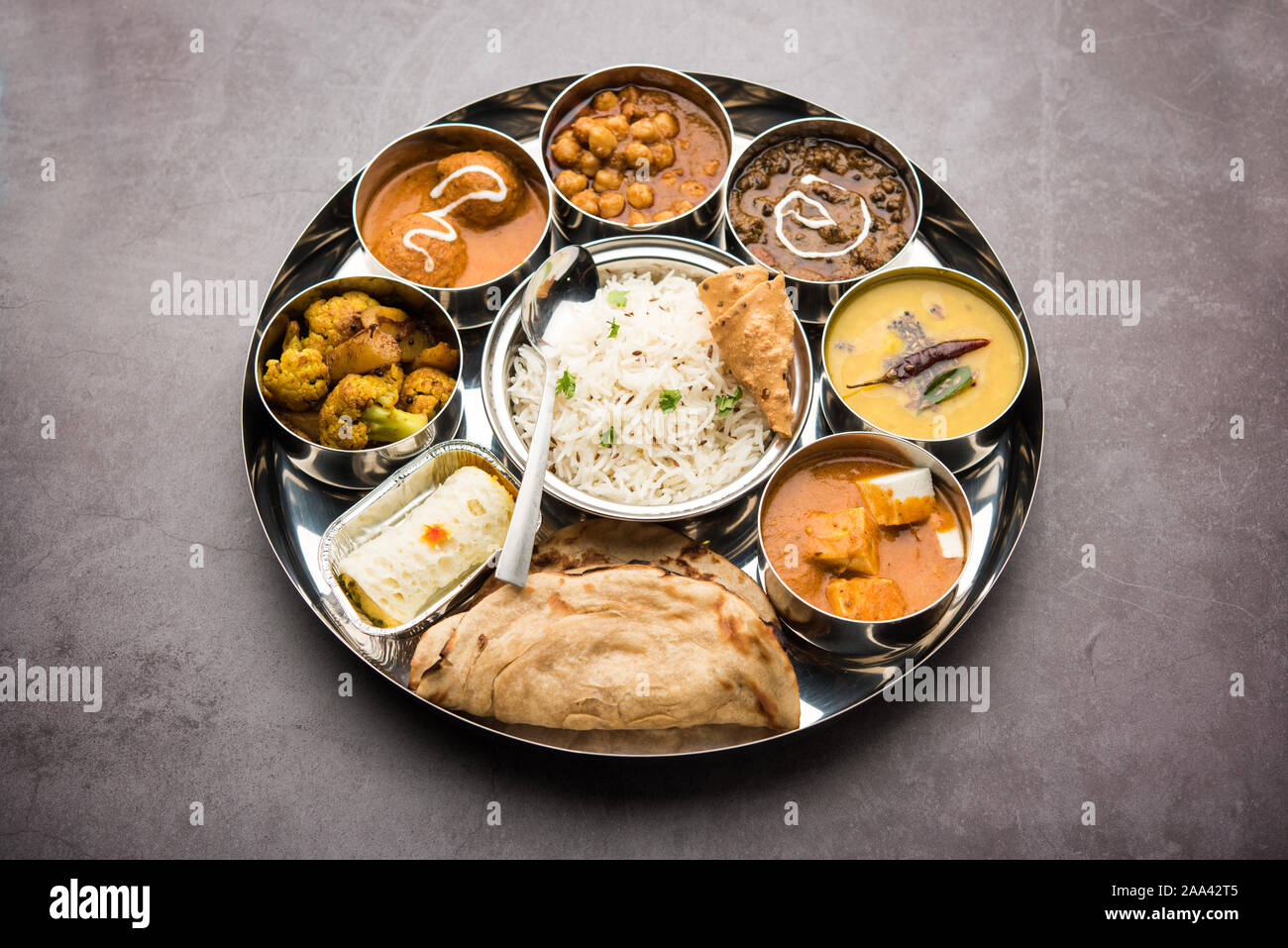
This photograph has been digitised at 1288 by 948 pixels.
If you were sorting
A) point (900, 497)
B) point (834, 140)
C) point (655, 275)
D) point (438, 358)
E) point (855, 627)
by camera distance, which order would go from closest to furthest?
point (855, 627), point (900, 497), point (438, 358), point (655, 275), point (834, 140)

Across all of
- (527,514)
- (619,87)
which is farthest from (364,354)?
(619,87)

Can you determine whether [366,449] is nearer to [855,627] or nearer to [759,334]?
[759,334]

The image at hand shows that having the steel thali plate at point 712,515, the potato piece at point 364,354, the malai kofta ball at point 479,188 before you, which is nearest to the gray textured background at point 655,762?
the steel thali plate at point 712,515

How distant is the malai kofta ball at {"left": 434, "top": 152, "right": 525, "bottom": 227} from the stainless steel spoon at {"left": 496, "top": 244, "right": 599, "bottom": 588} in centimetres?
39

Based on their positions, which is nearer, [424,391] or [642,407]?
[424,391]

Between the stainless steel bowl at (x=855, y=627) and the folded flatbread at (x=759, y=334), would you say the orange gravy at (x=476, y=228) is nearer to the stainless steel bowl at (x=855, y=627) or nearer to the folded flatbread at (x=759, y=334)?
the folded flatbread at (x=759, y=334)

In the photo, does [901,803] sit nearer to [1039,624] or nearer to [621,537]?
[1039,624]

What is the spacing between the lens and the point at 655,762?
3.87 metres

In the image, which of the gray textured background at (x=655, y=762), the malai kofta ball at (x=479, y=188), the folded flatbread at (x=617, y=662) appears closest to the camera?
the folded flatbread at (x=617, y=662)

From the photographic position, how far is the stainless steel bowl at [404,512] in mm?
3684

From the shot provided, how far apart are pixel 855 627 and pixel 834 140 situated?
84.1 inches

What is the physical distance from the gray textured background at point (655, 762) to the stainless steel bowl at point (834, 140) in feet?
1.68
